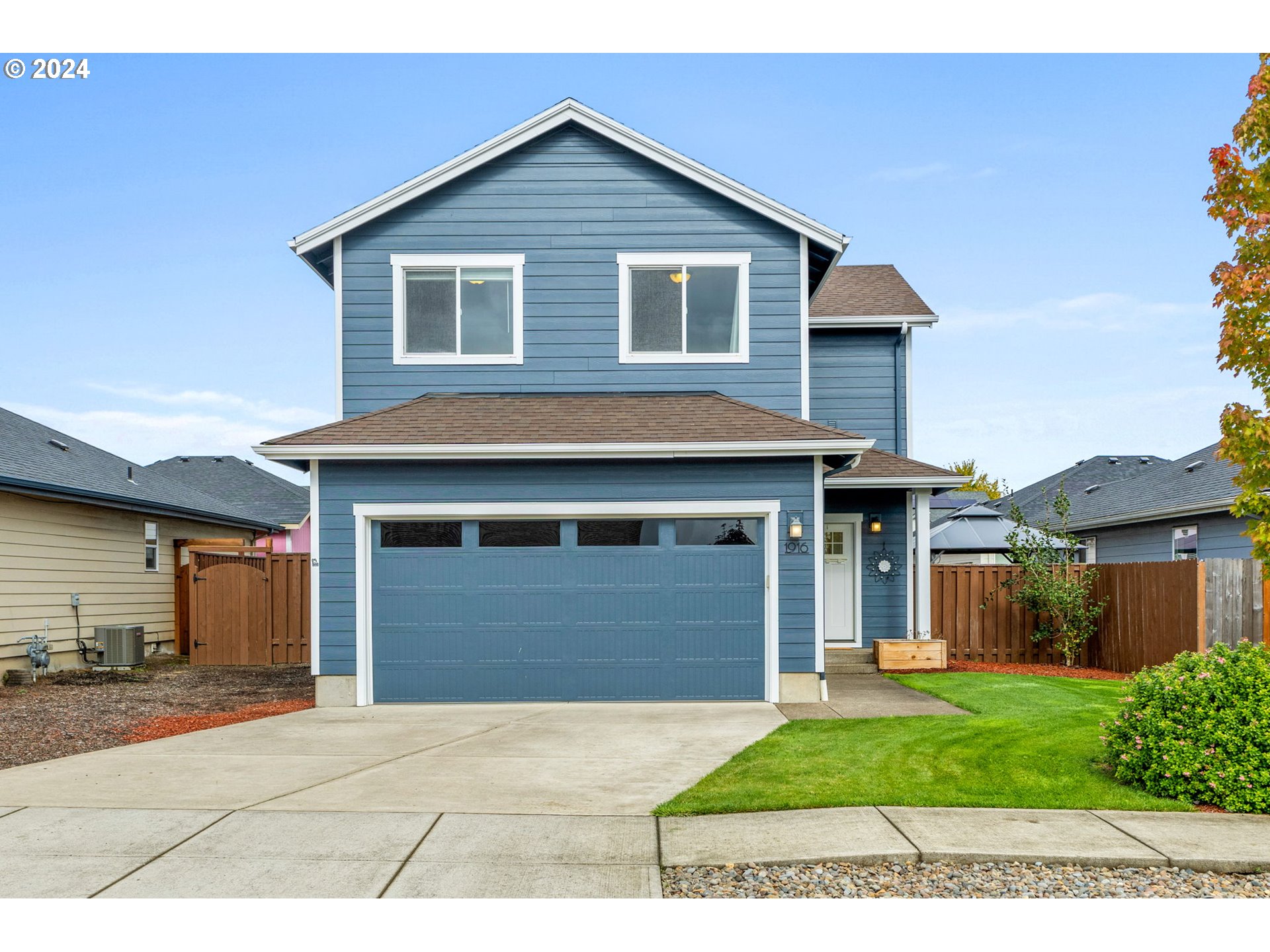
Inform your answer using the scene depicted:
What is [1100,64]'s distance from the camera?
58.9ft

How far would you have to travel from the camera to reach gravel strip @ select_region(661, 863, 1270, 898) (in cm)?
511

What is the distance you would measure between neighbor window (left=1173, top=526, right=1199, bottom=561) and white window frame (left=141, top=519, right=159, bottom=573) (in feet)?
68.1

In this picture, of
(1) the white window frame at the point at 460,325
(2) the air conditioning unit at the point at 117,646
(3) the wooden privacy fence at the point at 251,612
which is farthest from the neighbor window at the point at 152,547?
(1) the white window frame at the point at 460,325

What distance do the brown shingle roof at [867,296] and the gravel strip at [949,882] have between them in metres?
11.5

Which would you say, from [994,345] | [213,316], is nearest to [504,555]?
[213,316]

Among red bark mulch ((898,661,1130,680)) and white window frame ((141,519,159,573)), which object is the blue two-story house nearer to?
red bark mulch ((898,661,1130,680))

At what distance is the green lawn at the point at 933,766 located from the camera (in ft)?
22.2

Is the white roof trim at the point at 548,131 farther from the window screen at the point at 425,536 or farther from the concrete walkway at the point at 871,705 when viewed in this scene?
the concrete walkway at the point at 871,705

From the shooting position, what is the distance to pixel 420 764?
27.3 ft

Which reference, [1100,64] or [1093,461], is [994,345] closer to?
[1093,461]

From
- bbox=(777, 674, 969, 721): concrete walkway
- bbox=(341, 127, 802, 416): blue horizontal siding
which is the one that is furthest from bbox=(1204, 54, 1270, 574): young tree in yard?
bbox=(341, 127, 802, 416): blue horizontal siding

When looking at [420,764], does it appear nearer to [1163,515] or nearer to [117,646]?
[117,646]

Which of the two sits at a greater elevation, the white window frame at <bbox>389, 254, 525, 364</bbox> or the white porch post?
the white window frame at <bbox>389, 254, 525, 364</bbox>

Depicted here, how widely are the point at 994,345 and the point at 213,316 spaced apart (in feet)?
84.5
